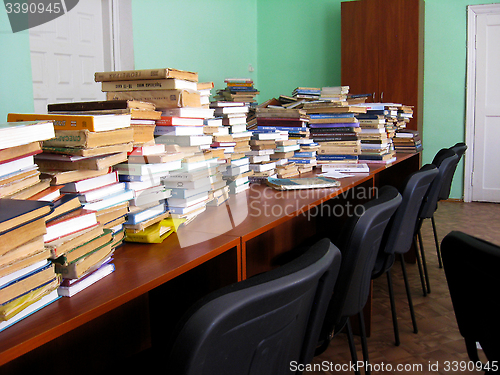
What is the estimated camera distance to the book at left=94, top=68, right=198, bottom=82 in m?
1.41

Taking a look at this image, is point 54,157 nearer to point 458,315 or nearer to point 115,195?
point 115,195

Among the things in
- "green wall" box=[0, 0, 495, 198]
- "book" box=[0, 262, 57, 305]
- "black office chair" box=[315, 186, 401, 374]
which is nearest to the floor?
"black office chair" box=[315, 186, 401, 374]

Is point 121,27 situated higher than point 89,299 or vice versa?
point 121,27

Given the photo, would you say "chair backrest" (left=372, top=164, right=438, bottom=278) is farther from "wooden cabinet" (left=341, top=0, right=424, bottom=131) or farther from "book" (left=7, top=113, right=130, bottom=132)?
"wooden cabinet" (left=341, top=0, right=424, bottom=131)

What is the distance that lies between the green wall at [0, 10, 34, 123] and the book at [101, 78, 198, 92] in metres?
1.90

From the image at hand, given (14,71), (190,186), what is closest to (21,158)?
(190,186)

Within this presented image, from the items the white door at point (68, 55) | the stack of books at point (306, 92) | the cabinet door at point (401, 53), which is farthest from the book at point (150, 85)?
the cabinet door at point (401, 53)

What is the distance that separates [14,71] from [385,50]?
4135 millimetres

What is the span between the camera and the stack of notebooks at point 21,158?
35.4 inches

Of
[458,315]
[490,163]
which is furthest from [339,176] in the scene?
[490,163]

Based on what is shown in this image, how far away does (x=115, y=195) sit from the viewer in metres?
1.18

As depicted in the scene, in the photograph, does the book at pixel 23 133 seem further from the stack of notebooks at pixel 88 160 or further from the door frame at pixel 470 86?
the door frame at pixel 470 86

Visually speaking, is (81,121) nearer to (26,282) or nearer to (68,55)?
(26,282)

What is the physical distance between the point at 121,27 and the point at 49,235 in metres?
3.52
